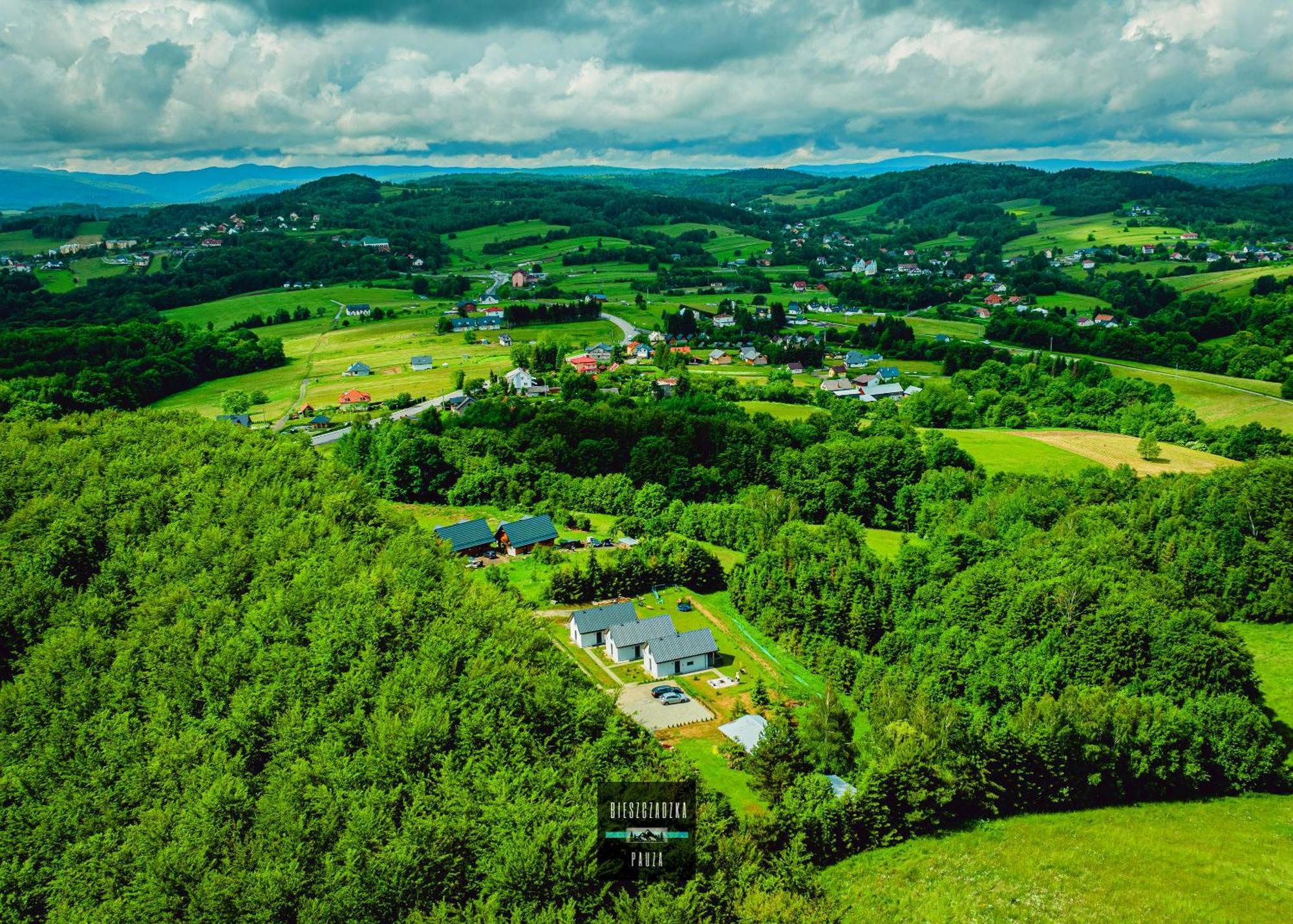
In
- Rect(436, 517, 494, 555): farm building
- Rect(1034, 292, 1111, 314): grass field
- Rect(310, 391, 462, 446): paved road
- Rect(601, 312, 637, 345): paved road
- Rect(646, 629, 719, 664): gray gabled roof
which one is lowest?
Rect(1034, 292, 1111, 314): grass field

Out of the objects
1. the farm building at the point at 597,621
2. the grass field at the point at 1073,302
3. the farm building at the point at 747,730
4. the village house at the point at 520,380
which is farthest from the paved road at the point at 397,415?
the grass field at the point at 1073,302

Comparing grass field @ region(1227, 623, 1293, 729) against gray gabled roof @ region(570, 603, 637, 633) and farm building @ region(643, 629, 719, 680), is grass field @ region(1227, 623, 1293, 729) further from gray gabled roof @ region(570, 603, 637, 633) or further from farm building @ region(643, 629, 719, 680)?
gray gabled roof @ region(570, 603, 637, 633)

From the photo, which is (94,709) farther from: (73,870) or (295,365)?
(295,365)

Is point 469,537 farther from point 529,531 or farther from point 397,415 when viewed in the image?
point 397,415

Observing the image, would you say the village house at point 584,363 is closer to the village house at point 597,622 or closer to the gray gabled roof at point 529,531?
the gray gabled roof at point 529,531

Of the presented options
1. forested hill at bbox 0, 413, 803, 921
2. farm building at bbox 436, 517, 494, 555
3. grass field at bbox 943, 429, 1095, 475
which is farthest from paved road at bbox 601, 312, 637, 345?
forested hill at bbox 0, 413, 803, 921

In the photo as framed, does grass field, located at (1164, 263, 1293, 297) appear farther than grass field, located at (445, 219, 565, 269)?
No

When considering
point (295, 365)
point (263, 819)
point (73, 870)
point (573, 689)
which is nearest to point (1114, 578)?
point (573, 689)
